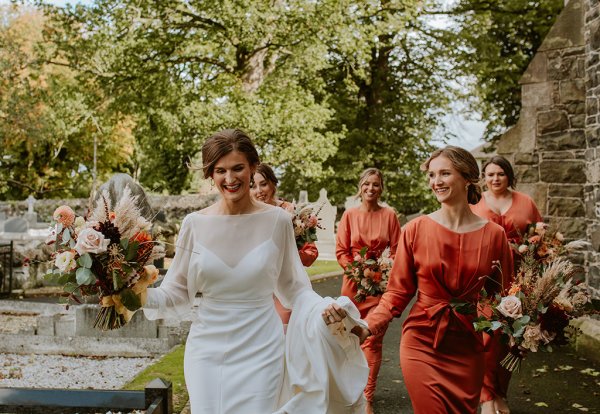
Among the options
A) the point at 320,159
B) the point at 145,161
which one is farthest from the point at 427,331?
the point at 145,161

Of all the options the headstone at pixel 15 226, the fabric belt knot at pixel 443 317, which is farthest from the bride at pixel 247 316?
the headstone at pixel 15 226

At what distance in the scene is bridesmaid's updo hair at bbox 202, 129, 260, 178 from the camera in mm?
3672

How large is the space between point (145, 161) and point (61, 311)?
83.2 ft

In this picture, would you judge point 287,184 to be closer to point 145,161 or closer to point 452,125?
point 452,125

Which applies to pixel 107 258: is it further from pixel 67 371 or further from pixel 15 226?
pixel 15 226

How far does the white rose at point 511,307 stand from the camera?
3.83 meters

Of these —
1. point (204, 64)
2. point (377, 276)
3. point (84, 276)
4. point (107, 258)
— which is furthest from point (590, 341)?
point (204, 64)

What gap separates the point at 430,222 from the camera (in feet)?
13.8

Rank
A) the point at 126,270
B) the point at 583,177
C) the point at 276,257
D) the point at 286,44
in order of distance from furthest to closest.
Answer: the point at 286,44 → the point at 583,177 → the point at 276,257 → the point at 126,270

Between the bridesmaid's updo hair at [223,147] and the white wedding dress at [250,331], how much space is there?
1.06 ft

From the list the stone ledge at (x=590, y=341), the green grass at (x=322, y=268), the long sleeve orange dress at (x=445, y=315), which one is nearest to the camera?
the long sleeve orange dress at (x=445, y=315)

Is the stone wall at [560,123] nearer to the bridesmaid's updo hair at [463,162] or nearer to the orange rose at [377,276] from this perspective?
the orange rose at [377,276]

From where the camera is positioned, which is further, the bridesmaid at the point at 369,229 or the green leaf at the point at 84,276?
the bridesmaid at the point at 369,229

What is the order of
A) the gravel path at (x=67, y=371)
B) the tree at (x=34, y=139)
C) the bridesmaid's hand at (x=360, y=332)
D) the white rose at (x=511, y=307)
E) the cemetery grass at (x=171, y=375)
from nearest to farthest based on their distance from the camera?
1. the bridesmaid's hand at (x=360, y=332)
2. the white rose at (x=511, y=307)
3. the cemetery grass at (x=171, y=375)
4. the gravel path at (x=67, y=371)
5. the tree at (x=34, y=139)
